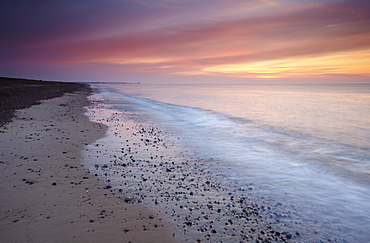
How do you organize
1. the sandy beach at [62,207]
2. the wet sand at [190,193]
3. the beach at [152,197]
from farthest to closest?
the wet sand at [190,193] → the beach at [152,197] → the sandy beach at [62,207]

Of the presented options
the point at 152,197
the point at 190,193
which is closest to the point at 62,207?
the point at 152,197

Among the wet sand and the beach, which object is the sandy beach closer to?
the beach

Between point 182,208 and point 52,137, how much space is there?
9.28m

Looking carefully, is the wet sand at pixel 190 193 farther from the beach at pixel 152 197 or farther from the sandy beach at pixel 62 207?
the sandy beach at pixel 62 207

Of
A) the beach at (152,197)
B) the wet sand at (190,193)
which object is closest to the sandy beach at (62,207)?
the beach at (152,197)

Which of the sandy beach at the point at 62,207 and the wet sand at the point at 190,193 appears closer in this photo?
the sandy beach at the point at 62,207

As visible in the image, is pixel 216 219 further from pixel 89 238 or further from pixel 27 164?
pixel 27 164

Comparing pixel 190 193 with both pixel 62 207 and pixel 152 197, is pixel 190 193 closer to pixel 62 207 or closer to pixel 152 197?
pixel 152 197

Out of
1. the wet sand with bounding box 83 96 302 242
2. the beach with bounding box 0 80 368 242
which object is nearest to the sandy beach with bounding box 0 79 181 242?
the beach with bounding box 0 80 368 242

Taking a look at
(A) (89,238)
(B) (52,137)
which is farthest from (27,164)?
(A) (89,238)

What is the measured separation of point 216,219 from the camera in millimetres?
5250

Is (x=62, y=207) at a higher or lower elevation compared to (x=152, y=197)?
higher

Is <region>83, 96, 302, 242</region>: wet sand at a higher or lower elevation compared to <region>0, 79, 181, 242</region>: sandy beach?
lower

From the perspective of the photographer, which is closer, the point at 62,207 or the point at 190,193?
the point at 62,207
